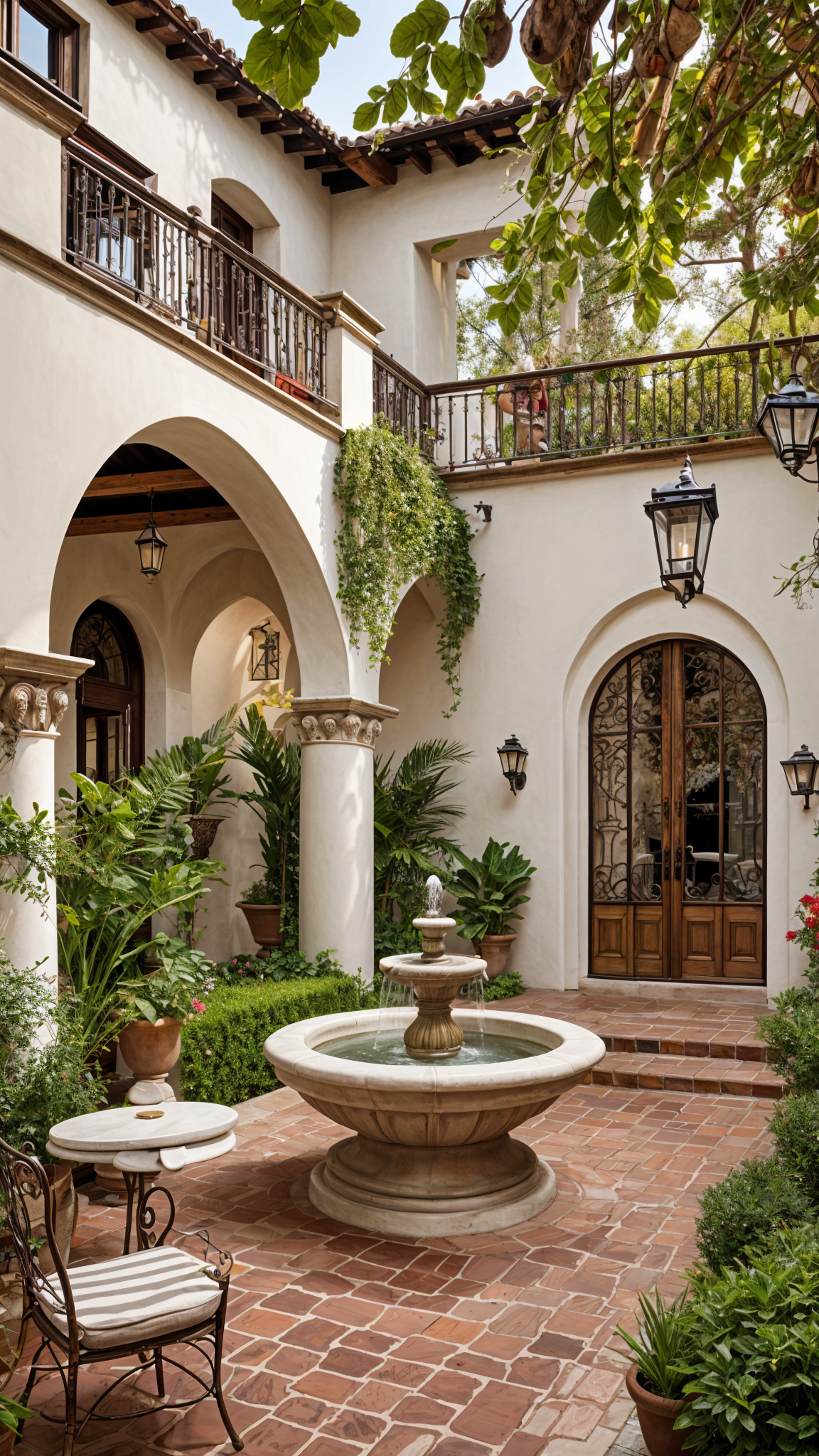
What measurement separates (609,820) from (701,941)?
1.46m

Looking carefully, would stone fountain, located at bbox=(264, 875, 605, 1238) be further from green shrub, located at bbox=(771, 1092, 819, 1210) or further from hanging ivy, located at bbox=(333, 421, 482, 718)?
hanging ivy, located at bbox=(333, 421, 482, 718)

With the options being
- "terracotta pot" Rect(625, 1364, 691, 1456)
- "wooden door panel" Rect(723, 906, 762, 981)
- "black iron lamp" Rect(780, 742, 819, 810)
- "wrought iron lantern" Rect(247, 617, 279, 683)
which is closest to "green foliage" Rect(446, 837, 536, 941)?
"wooden door panel" Rect(723, 906, 762, 981)

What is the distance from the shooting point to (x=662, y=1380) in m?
3.13

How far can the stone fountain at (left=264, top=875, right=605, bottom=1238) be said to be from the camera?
17.0ft

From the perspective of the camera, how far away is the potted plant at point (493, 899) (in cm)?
1098

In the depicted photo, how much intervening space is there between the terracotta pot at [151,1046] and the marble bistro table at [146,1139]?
2.33 m

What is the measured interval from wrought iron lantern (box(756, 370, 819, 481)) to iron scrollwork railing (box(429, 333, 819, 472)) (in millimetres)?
2048

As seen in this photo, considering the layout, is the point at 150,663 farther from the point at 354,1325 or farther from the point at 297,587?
the point at 354,1325

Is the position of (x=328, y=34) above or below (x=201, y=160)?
below

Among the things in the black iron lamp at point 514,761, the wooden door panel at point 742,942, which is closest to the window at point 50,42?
the black iron lamp at point 514,761

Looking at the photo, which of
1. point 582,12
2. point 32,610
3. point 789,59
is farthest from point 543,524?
point 582,12

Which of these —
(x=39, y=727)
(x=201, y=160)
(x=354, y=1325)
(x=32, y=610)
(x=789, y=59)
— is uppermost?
(x=201, y=160)

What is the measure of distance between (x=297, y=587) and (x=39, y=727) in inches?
148

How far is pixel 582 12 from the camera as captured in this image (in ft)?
8.43
